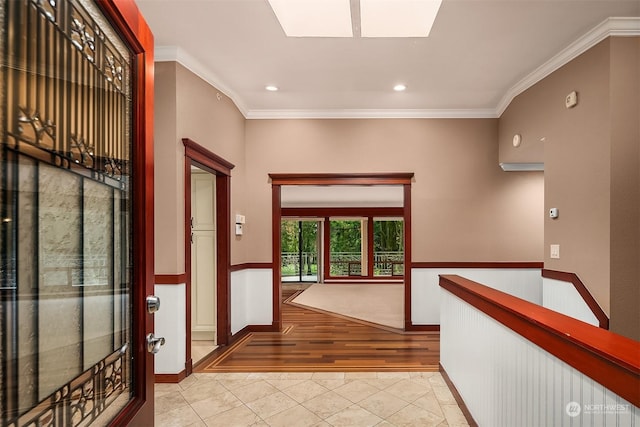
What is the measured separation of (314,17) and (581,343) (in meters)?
2.58

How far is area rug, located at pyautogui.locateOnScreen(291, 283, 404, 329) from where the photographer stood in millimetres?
5393

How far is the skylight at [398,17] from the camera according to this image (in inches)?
95.4

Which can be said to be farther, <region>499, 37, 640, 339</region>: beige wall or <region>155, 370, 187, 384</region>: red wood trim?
<region>155, 370, 187, 384</region>: red wood trim

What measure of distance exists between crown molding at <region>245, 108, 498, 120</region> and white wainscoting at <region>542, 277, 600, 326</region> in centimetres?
224

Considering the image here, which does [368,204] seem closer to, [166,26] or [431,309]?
[431,309]

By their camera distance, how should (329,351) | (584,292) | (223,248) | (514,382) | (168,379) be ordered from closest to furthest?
(514,382) → (584,292) → (168,379) → (329,351) → (223,248)

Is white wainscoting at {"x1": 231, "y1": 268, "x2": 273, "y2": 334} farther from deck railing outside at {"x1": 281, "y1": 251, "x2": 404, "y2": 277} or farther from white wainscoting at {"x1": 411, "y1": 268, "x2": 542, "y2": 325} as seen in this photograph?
deck railing outside at {"x1": 281, "y1": 251, "x2": 404, "y2": 277}

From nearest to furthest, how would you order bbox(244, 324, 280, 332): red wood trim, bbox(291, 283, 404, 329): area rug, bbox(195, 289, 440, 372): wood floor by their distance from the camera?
bbox(195, 289, 440, 372): wood floor, bbox(244, 324, 280, 332): red wood trim, bbox(291, 283, 404, 329): area rug

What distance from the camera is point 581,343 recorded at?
1105mm

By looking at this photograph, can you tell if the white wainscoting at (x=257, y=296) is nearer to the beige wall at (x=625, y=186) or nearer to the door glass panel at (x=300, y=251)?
the beige wall at (x=625, y=186)

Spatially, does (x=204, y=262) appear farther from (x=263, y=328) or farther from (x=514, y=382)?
(x=514, y=382)

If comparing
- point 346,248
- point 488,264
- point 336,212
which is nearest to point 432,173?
point 488,264

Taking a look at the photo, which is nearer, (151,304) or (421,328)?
(151,304)

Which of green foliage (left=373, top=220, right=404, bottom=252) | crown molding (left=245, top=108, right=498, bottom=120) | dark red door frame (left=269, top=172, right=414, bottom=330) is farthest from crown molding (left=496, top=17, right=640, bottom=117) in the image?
green foliage (left=373, top=220, right=404, bottom=252)
